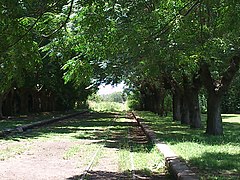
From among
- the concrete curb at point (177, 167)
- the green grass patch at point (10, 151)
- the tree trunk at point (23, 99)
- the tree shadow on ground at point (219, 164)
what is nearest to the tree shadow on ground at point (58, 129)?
the green grass patch at point (10, 151)

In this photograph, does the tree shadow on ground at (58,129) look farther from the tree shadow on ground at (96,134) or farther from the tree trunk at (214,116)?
the tree trunk at (214,116)

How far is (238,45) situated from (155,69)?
15.6 feet

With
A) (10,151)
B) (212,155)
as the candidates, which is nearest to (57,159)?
(10,151)

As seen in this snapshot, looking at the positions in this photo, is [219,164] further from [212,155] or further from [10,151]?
[10,151]

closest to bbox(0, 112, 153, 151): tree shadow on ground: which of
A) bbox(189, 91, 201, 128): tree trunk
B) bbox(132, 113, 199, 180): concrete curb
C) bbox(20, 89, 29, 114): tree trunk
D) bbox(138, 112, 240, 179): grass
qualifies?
bbox(138, 112, 240, 179): grass

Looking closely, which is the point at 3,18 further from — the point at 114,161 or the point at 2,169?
the point at 114,161

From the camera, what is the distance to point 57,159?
1352cm

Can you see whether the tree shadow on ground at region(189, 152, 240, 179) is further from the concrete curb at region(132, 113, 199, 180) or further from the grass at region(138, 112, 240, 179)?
the concrete curb at region(132, 113, 199, 180)

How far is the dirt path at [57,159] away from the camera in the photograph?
10.7 metres

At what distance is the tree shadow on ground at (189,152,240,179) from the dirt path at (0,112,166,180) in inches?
74.1

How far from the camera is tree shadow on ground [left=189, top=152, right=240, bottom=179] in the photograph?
31.0ft

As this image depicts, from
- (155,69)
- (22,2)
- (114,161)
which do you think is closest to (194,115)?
(155,69)

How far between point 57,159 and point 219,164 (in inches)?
212

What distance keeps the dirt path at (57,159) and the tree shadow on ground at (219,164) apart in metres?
1.88
